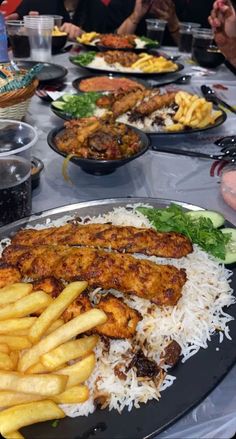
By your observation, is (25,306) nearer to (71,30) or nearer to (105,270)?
(105,270)

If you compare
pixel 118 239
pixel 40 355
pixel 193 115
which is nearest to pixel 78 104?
pixel 193 115

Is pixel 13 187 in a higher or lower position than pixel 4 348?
higher

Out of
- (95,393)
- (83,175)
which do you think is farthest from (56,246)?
(83,175)

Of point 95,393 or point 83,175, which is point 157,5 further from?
point 95,393

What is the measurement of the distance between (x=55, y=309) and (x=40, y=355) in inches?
5.9

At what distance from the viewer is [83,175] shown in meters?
2.73

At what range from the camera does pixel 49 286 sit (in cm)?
151

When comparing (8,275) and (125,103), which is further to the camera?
(125,103)

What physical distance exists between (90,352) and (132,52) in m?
4.35

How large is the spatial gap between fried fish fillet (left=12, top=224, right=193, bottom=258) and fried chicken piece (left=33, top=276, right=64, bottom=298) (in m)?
0.27

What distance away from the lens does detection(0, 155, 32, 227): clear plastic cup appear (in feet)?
6.40

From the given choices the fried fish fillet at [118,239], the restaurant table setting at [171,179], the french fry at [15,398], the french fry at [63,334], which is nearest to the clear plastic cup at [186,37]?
the restaurant table setting at [171,179]

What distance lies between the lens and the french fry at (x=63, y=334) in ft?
4.17

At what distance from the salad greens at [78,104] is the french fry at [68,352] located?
7.19ft
